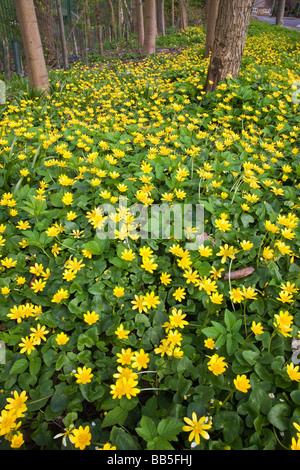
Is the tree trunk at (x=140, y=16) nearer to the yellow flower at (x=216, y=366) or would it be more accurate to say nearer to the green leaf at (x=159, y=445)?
the yellow flower at (x=216, y=366)

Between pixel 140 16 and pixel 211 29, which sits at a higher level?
pixel 140 16

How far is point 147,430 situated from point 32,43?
5.84 meters

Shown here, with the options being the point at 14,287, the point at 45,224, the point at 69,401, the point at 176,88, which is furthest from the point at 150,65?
the point at 69,401

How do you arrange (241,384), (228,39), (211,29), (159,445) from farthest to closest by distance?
(211,29)
(228,39)
(241,384)
(159,445)

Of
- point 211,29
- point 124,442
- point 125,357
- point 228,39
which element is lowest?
point 124,442

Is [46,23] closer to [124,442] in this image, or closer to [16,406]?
[16,406]

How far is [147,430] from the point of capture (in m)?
1.13

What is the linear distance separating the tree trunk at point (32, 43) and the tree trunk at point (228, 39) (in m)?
2.88

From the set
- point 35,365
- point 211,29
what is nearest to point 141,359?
point 35,365

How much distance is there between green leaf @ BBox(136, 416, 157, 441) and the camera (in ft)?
3.65

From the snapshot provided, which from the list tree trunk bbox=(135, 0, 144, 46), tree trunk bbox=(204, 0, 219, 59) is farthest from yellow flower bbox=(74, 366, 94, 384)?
tree trunk bbox=(135, 0, 144, 46)

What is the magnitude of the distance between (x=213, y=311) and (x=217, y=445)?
0.63 metres

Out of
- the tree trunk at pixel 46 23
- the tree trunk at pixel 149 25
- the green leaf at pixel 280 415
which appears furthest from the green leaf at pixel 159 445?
the tree trunk at pixel 149 25

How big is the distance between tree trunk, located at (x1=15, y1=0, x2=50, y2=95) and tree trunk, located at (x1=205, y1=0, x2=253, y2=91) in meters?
2.88
